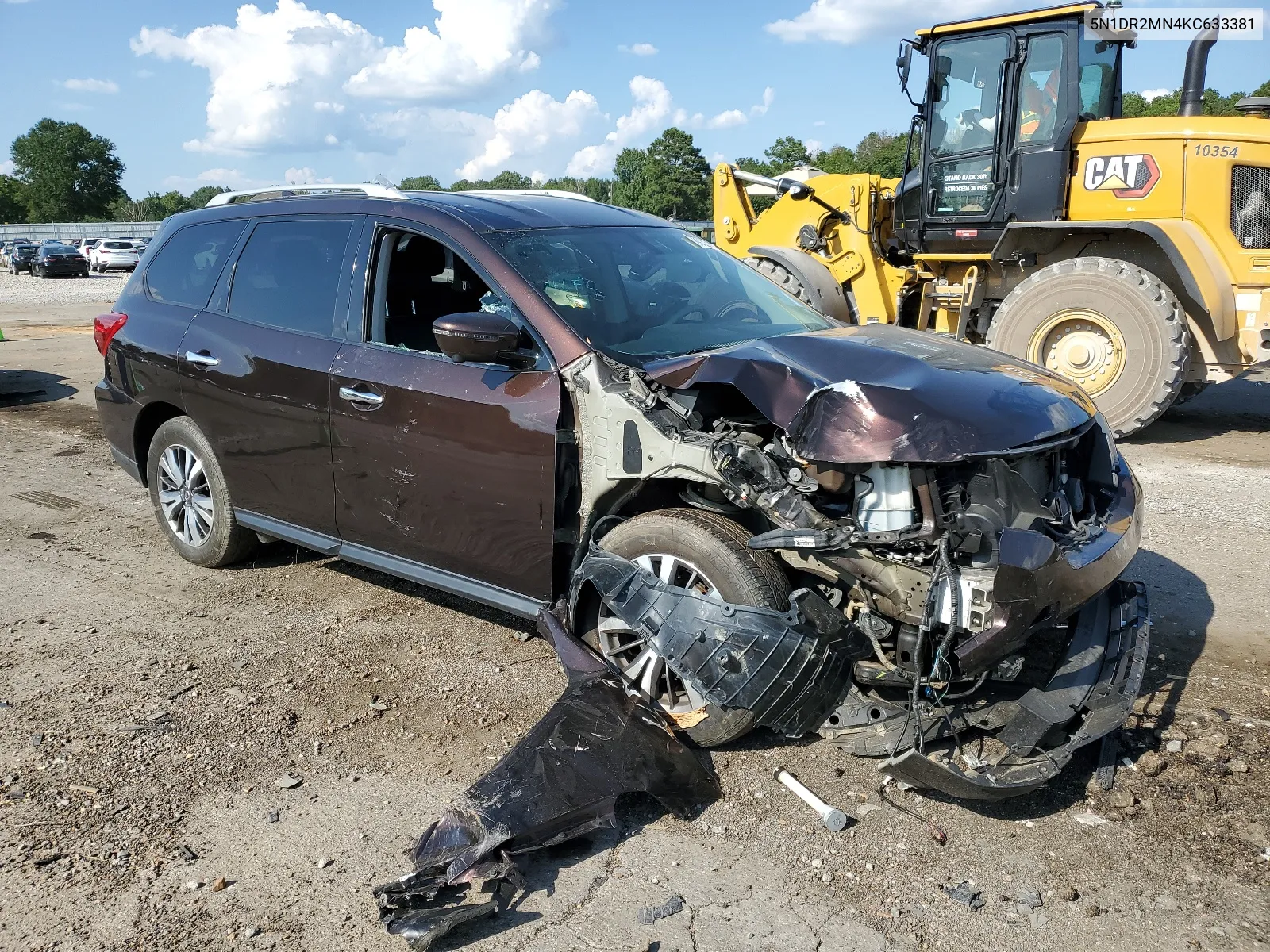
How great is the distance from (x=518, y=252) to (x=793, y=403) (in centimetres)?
147

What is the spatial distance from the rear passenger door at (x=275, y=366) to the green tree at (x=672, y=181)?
67260mm

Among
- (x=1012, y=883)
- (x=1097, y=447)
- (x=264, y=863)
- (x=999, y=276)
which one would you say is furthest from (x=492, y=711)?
(x=999, y=276)

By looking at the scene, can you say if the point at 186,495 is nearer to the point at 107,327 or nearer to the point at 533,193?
the point at 107,327

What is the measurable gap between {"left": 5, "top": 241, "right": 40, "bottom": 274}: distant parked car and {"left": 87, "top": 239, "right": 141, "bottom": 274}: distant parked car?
2.52 meters

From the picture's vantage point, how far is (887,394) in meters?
3.28

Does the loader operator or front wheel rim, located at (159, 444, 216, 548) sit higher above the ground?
the loader operator

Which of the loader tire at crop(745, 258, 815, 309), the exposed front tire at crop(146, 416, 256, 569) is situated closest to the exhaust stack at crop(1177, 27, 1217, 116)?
the loader tire at crop(745, 258, 815, 309)

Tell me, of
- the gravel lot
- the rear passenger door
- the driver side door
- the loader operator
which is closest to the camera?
the driver side door

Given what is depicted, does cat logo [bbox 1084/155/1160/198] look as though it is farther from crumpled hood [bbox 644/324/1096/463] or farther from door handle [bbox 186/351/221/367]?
door handle [bbox 186/351/221/367]

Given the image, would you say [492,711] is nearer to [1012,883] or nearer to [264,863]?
[264,863]

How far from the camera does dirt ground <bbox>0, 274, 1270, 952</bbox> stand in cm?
278

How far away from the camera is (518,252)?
417 centimetres

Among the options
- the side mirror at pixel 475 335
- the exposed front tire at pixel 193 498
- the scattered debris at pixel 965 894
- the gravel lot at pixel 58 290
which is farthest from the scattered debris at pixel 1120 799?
the gravel lot at pixel 58 290

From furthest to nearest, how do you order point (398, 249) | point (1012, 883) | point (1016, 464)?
point (398, 249) < point (1016, 464) < point (1012, 883)
